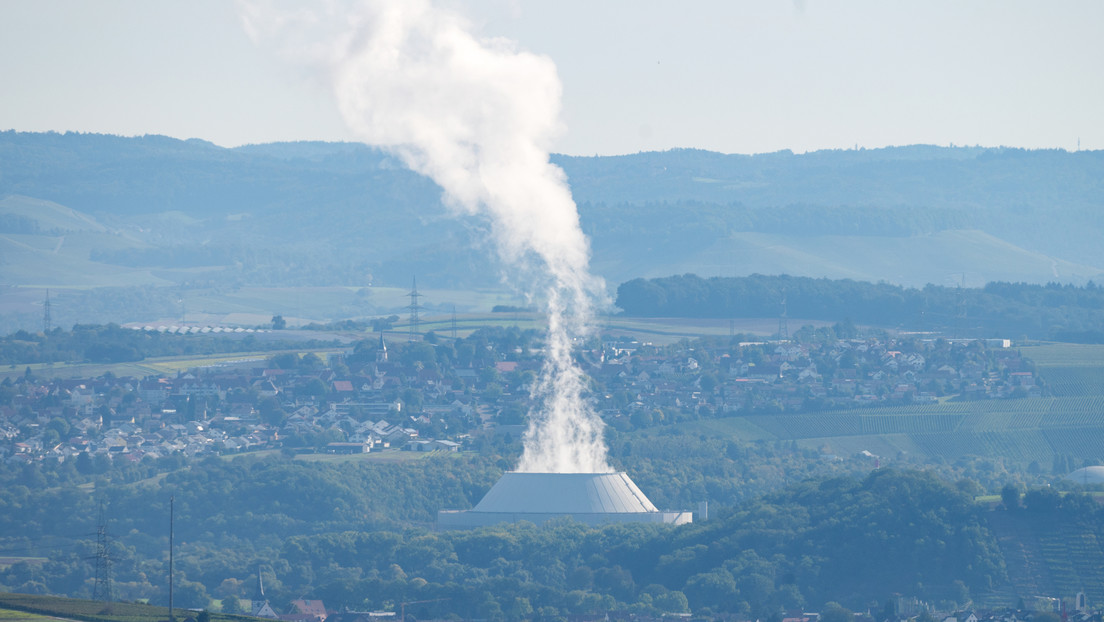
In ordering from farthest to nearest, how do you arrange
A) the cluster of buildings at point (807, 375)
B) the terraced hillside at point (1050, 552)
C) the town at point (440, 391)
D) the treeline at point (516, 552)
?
the cluster of buildings at point (807, 375), the town at point (440, 391), the treeline at point (516, 552), the terraced hillside at point (1050, 552)

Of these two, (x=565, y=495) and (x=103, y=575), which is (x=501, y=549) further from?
(x=103, y=575)

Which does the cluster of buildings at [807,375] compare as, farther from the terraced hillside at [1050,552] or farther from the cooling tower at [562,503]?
the terraced hillside at [1050,552]

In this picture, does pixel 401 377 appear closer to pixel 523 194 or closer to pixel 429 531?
pixel 523 194

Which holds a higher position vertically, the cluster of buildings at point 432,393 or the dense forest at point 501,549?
the cluster of buildings at point 432,393

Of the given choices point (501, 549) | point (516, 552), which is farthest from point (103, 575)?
point (516, 552)

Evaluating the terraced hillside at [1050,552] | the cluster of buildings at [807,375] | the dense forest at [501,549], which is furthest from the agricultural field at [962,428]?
the terraced hillside at [1050,552]

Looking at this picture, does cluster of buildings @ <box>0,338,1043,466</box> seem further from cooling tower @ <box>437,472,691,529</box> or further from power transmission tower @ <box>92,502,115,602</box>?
power transmission tower @ <box>92,502,115,602</box>

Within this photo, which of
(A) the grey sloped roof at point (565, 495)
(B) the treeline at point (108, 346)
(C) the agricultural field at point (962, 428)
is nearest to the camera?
(A) the grey sloped roof at point (565, 495)
